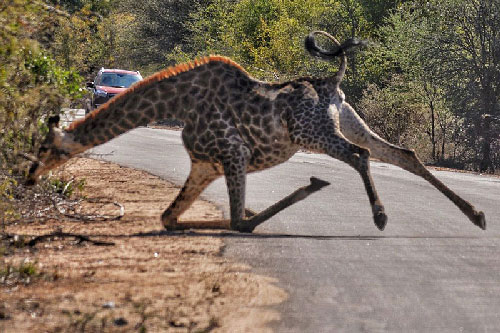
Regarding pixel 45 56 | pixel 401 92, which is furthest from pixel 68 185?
pixel 401 92

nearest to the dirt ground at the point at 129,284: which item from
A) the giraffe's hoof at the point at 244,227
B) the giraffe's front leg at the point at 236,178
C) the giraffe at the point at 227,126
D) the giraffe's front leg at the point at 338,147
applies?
the giraffe's hoof at the point at 244,227

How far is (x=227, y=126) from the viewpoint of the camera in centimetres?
1122

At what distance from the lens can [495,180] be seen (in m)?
23.4

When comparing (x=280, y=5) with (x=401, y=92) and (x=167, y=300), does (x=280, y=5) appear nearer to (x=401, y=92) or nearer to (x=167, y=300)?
(x=401, y=92)

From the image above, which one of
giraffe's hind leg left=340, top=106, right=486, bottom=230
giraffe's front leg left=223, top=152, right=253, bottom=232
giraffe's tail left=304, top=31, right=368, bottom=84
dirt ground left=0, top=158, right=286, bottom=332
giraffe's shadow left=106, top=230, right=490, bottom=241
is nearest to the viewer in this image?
dirt ground left=0, top=158, right=286, bottom=332

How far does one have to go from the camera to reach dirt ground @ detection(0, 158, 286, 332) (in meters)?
7.25

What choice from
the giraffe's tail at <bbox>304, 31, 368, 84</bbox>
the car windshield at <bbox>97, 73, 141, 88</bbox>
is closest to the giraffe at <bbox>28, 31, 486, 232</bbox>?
the giraffe's tail at <bbox>304, 31, 368, 84</bbox>

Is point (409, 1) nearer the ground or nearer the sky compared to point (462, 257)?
nearer the sky

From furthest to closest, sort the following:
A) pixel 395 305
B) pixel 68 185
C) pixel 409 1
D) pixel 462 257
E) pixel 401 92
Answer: pixel 409 1 → pixel 401 92 → pixel 68 185 → pixel 462 257 → pixel 395 305

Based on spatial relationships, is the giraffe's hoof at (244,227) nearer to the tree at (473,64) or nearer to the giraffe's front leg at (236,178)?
the giraffe's front leg at (236,178)

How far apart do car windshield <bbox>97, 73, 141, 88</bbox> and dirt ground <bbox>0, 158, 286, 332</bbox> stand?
28025 mm

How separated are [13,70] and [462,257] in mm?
5042

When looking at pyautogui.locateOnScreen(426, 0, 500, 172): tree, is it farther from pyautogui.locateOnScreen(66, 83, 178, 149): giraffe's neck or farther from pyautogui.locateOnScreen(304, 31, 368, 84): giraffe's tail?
pyautogui.locateOnScreen(66, 83, 178, 149): giraffe's neck

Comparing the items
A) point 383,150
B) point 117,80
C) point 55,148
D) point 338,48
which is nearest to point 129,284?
point 55,148
